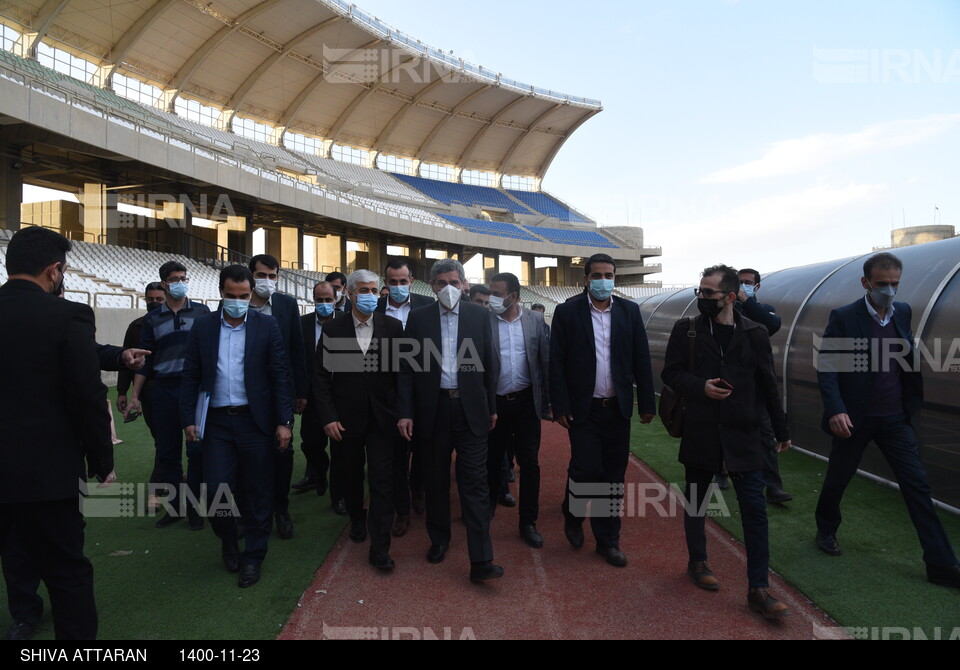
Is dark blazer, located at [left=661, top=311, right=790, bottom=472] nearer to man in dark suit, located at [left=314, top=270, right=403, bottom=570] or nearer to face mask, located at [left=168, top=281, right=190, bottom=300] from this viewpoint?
man in dark suit, located at [left=314, top=270, right=403, bottom=570]

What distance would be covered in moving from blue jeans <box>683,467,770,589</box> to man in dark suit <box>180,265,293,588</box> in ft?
9.31

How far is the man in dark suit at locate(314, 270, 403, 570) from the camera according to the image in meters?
4.03

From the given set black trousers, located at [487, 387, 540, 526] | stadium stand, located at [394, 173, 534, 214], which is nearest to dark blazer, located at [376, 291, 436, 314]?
black trousers, located at [487, 387, 540, 526]

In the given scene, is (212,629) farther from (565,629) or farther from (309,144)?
(309,144)

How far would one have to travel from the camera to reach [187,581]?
3693 mm

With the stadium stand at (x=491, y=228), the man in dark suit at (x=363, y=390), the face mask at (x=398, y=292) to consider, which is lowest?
the man in dark suit at (x=363, y=390)

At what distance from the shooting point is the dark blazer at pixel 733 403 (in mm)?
3334

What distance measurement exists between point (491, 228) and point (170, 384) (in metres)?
36.1

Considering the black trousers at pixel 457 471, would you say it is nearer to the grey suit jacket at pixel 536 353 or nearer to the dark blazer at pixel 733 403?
the grey suit jacket at pixel 536 353

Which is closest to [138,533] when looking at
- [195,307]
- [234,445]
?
[234,445]

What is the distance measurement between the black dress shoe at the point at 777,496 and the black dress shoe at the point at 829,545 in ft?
3.34

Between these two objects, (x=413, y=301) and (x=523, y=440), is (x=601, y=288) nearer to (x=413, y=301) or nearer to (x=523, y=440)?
(x=523, y=440)

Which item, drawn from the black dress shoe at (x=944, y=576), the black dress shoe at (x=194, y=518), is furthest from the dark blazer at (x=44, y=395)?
the black dress shoe at (x=944, y=576)

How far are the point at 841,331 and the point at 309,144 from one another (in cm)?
3896
